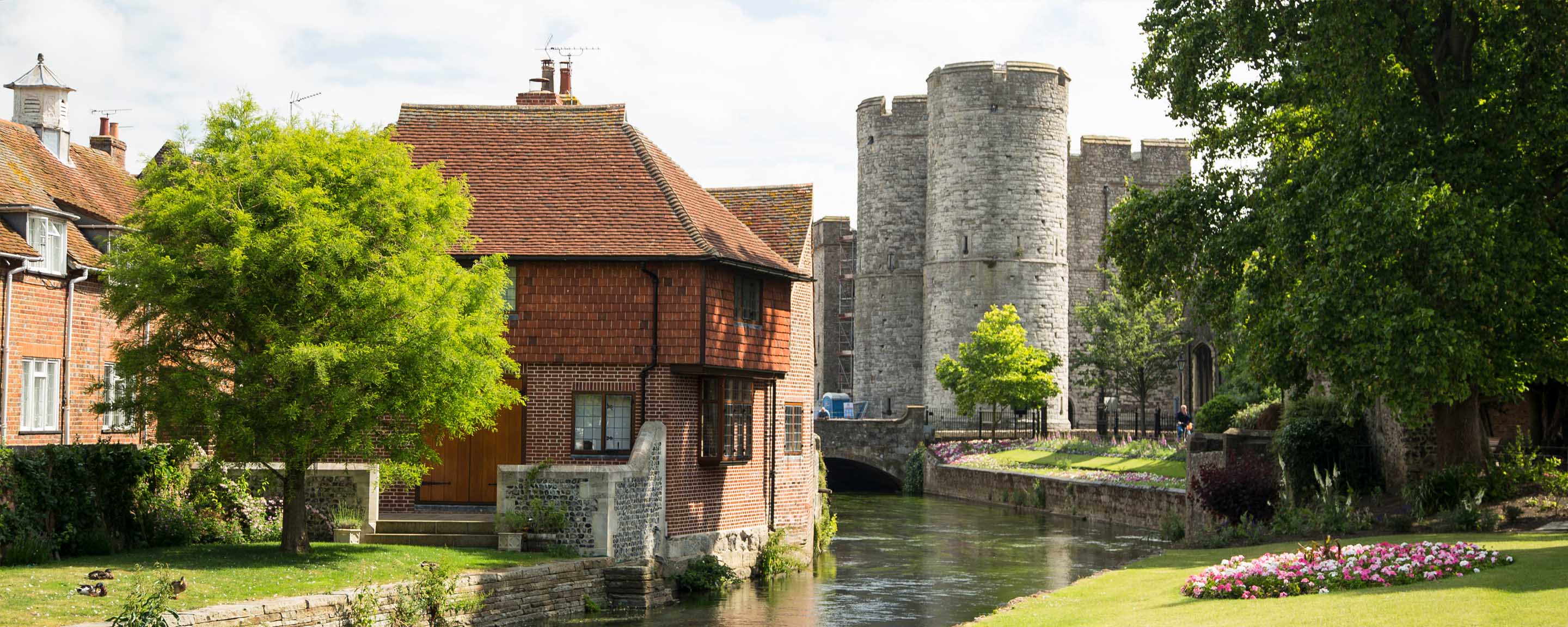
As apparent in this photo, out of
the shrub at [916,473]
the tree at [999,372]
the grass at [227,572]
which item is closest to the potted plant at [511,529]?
the grass at [227,572]

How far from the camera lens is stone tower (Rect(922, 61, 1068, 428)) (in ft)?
211

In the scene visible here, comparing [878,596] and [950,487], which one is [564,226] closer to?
[878,596]

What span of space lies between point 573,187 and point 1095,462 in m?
24.8

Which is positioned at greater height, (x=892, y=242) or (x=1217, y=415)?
(x=892, y=242)

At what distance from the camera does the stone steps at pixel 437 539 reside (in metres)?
22.0

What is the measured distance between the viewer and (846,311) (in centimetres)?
8519

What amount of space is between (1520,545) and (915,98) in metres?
56.1

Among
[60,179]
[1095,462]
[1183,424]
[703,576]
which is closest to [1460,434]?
[703,576]

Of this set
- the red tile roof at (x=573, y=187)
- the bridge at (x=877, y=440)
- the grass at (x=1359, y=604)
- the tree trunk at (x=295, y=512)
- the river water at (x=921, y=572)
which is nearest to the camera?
the grass at (x=1359, y=604)

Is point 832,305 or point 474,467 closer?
point 474,467

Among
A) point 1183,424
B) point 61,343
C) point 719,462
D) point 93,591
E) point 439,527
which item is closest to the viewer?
point 93,591

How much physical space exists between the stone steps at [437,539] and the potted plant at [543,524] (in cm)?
59

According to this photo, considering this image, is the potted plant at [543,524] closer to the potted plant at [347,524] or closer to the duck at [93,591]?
the potted plant at [347,524]

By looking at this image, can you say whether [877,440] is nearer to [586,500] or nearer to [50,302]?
[586,500]
